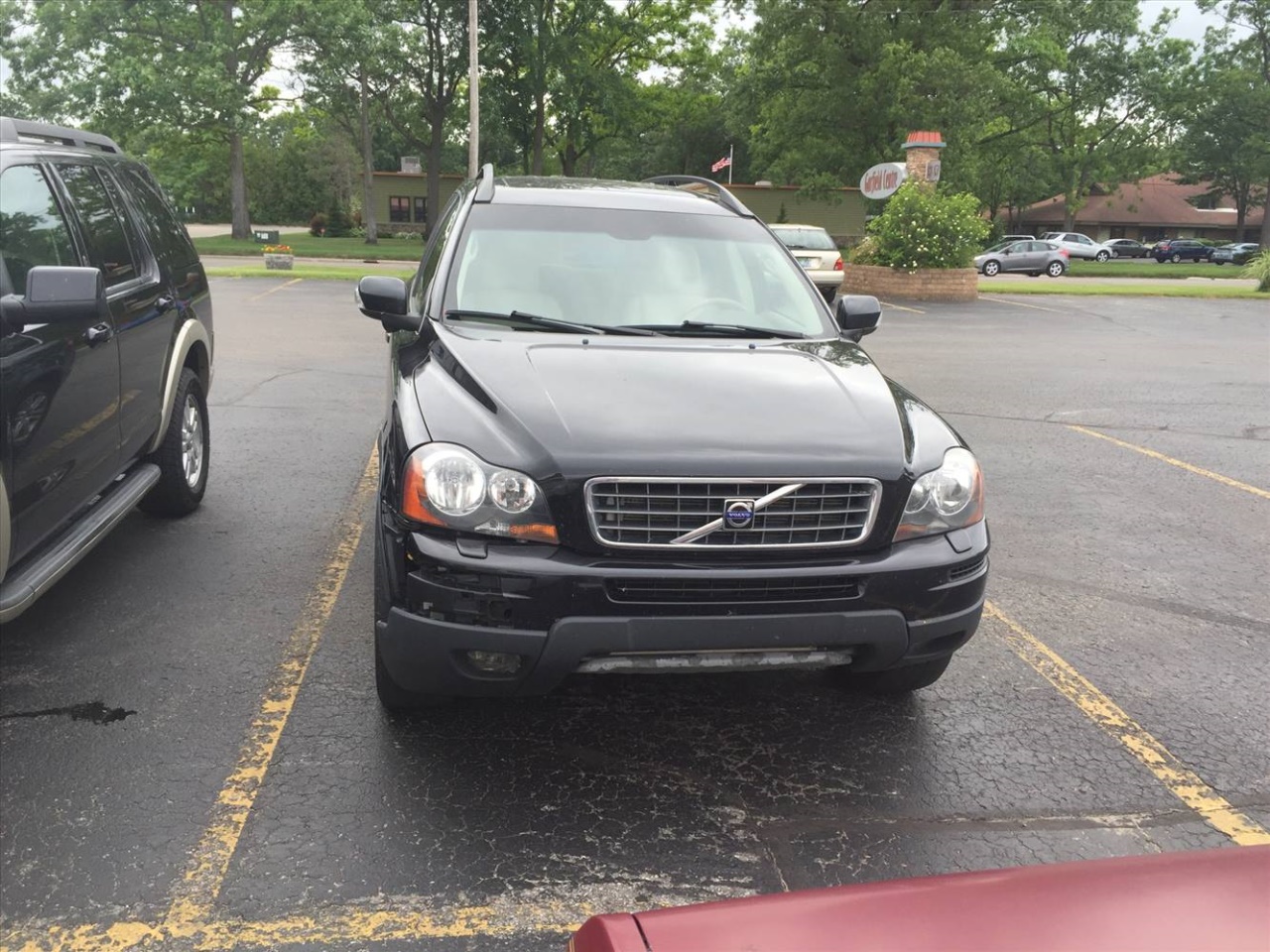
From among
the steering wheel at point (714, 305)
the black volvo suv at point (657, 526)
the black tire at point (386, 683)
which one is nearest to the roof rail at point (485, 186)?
the steering wheel at point (714, 305)

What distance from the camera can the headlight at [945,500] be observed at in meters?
3.15

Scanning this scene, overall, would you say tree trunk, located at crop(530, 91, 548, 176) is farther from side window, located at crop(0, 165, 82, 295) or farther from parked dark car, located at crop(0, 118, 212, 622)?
side window, located at crop(0, 165, 82, 295)

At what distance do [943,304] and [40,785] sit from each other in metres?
20.6

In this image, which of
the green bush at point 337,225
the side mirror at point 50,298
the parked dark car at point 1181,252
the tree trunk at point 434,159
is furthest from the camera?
the green bush at point 337,225

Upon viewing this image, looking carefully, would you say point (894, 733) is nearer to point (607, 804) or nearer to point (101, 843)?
point (607, 804)

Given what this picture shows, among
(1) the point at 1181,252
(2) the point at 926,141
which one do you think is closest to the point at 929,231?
(2) the point at 926,141

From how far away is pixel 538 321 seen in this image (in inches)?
159

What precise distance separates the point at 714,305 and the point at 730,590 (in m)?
1.76

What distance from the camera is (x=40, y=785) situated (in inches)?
121

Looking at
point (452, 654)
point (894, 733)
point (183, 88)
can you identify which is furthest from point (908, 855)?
point (183, 88)

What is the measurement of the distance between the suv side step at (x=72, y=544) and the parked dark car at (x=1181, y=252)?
61.0 meters

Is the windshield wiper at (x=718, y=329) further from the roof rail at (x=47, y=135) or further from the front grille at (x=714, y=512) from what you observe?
the roof rail at (x=47, y=135)

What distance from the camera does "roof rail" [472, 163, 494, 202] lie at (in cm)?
484

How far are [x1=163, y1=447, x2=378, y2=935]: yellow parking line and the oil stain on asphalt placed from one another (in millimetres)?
464
